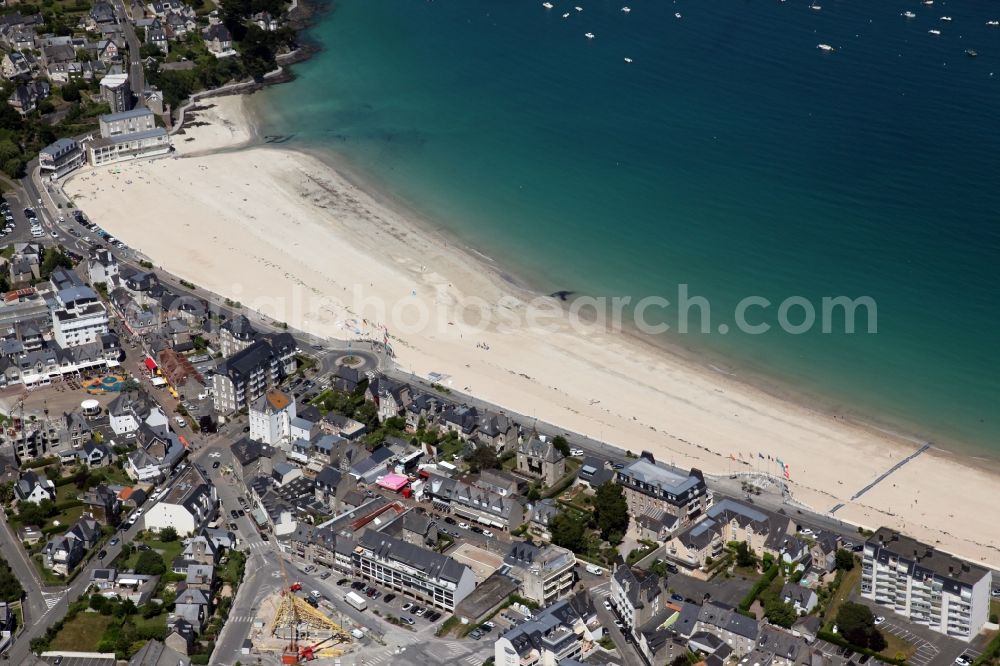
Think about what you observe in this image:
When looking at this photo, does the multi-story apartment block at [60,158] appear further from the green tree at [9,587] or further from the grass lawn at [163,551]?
the green tree at [9,587]

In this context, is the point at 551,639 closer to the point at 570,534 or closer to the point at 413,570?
the point at 413,570

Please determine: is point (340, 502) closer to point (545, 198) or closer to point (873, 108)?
point (545, 198)

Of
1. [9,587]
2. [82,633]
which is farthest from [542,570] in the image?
[9,587]

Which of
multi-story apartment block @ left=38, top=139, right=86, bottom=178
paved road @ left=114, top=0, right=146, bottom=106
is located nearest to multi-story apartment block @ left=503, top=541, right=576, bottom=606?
multi-story apartment block @ left=38, top=139, right=86, bottom=178

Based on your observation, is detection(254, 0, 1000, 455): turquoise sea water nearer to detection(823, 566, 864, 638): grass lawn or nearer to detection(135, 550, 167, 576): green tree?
detection(823, 566, 864, 638): grass lawn

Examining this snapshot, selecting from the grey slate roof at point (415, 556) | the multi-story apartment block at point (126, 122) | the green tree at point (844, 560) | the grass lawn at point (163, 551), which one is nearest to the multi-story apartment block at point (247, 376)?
the grass lawn at point (163, 551)
